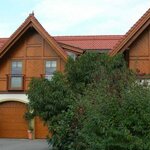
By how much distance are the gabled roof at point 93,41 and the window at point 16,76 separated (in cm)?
472

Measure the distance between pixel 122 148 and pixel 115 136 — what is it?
338 millimetres

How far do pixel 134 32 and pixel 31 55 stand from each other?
9.83 m

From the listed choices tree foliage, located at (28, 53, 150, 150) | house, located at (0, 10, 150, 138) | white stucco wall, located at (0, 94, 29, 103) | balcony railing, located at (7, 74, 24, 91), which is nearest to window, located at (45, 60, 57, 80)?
house, located at (0, 10, 150, 138)

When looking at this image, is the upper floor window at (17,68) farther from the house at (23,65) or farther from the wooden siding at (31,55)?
the wooden siding at (31,55)

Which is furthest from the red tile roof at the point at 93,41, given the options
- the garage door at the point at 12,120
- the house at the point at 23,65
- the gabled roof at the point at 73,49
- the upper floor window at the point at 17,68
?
the garage door at the point at 12,120

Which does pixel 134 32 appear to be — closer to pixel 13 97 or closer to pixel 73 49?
pixel 73 49

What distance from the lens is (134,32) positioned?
2728 cm

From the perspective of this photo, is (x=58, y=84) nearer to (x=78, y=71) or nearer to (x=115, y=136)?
(x=78, y=71)

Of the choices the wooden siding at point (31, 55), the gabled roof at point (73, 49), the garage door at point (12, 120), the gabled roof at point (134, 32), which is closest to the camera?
the gabled roof at point (134, 32)

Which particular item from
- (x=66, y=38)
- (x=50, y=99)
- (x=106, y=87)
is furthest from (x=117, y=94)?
(x=66, y=38)

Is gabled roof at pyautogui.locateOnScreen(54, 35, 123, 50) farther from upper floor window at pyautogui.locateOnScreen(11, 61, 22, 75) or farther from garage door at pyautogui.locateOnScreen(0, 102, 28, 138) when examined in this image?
garage door at pyautogui.locateOnScreen(0, 102, 28, 138)

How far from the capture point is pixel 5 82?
35281 mm

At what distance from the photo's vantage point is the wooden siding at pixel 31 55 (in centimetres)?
3438

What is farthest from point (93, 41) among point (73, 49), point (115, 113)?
point (115, 113)
